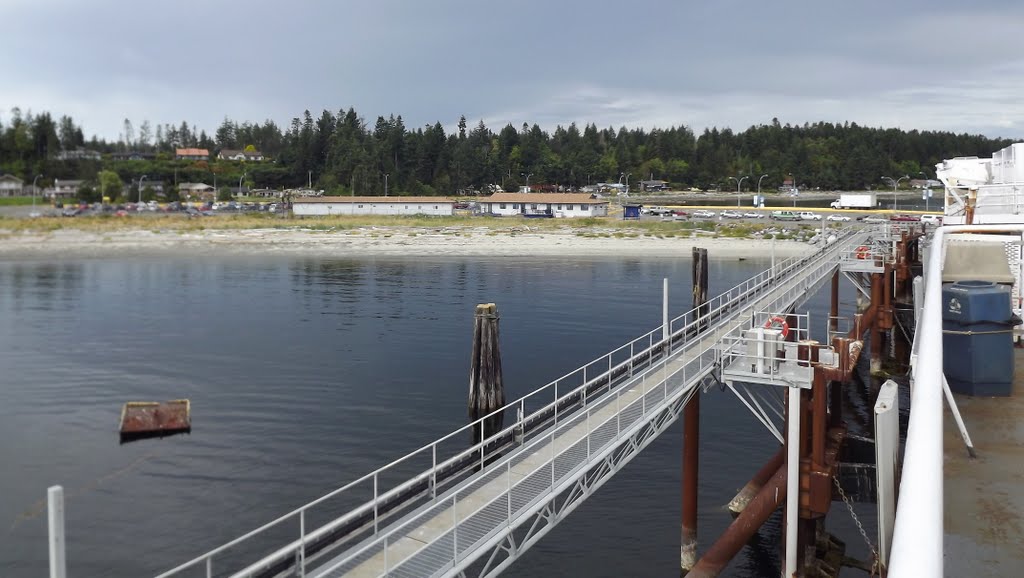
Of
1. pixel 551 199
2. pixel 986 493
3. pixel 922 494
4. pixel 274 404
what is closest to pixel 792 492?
pixel 986 493

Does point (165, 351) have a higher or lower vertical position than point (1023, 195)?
lower

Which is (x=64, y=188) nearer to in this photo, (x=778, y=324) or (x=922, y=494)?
(x=778, y=324)

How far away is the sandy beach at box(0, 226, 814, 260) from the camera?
9388 cm

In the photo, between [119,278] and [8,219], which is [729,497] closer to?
[119,278]

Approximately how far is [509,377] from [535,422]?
49.8ft

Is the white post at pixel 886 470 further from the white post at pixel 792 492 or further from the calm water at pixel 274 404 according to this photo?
the calm water at pixel 274 404

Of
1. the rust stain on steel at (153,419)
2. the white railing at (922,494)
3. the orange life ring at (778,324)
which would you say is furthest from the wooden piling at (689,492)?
the rust stain on steel at (153,419)

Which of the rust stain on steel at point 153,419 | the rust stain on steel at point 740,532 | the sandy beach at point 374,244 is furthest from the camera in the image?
the sandy beach at point 374,244

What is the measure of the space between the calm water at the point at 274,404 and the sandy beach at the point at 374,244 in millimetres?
24493

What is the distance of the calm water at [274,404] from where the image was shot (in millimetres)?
20828

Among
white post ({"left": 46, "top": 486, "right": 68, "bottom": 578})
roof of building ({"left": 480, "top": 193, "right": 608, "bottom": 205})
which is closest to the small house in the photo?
roof of building ({"left": 480, "top": 193, "right": 608, "bottom": 205})

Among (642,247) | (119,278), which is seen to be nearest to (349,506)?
(119,278)

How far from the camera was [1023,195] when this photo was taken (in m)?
17.2

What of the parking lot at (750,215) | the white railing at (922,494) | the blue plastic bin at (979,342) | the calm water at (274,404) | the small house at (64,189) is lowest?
the calm water at (274,404)
